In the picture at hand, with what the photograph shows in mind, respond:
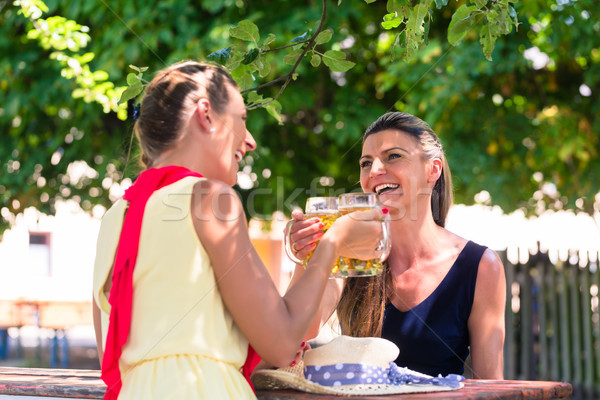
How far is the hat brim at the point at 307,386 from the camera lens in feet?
5.74

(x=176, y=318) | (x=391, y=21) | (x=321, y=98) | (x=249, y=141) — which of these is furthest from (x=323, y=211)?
(x=321, y=98)

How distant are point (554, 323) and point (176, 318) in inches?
305

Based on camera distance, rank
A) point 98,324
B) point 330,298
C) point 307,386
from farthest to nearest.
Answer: point 330,298 → point 98,324 → point 307,386

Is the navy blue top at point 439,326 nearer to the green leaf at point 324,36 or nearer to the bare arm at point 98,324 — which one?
the green leaf at point 324,36

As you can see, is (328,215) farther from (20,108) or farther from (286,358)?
(20,108)

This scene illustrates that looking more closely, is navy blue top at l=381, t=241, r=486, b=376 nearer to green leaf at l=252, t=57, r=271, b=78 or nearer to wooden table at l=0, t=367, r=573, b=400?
wooden table at l=0, t=367, r=573, b=400

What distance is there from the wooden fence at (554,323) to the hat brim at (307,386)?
702cm

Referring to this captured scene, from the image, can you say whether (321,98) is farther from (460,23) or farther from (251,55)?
(460,23)

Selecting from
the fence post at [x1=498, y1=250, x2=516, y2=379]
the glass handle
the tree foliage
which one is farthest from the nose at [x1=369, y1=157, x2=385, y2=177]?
the fence post at [x1=498, y1=250, x2=516, y2=379]

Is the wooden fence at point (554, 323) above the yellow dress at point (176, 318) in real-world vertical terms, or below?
below

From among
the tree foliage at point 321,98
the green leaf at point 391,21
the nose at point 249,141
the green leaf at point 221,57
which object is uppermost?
the tree foliage at point 321,98

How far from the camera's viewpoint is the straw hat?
1792 millimetres

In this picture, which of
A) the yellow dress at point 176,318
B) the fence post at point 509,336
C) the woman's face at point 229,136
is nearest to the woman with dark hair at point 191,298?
the yellow dress at point 176,318

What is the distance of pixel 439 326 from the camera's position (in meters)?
2.72
